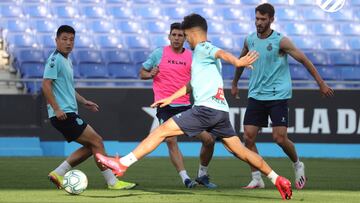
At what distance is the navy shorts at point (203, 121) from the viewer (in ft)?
32.2

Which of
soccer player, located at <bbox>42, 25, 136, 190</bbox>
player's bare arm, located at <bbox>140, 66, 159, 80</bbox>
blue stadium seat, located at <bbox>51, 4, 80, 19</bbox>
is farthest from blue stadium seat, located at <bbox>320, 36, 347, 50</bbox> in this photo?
soccer player, located at <bbox>42, 25, 136, 190</bbox>

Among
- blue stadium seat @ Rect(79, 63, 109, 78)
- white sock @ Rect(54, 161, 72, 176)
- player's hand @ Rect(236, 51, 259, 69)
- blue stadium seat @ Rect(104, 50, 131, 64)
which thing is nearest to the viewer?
player's hand @ Rect(236, 51, 259, 69)

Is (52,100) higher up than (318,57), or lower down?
higher up

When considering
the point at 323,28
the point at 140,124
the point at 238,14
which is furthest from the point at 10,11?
the point at 323,28

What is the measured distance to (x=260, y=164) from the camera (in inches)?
390

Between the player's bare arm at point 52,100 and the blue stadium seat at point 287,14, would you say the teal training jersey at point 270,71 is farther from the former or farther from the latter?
the blue stadium seat at point 287,14

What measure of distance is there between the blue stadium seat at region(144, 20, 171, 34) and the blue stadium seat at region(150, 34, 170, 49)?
233mm

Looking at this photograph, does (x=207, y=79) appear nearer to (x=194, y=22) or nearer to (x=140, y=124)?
(x=194, y=22)

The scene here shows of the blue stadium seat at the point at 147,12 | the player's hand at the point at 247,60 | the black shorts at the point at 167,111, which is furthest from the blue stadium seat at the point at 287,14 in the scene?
the player's hand at the point at 247,60

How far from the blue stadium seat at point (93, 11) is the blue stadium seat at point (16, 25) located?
5.17 feet

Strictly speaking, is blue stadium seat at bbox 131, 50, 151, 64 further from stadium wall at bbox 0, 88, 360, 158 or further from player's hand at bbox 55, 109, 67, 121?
player's hand at bbox 55, 109, 67, 121

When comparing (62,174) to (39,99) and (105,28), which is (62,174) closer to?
(39,99)

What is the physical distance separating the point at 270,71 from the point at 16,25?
46.1ft

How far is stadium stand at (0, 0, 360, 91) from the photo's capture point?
2425 centimetres
